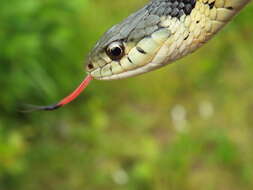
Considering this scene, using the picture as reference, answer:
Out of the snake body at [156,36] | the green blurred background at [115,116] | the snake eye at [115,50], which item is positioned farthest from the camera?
the green blurred background at [115,116]

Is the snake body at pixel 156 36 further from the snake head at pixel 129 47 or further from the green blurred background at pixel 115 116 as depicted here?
the green blurred background at pixel 115 116

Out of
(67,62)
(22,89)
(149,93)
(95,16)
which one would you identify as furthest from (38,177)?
(95,16)

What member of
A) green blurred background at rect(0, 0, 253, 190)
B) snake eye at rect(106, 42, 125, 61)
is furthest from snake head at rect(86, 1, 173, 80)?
green blurred background at rect(0, 0, 253, 190)

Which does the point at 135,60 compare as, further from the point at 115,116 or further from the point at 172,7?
the point at 115,116

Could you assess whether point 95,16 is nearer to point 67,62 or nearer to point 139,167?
point 67,62

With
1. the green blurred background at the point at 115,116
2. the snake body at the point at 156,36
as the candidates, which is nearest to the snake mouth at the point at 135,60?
the snake body at the point at 156,36

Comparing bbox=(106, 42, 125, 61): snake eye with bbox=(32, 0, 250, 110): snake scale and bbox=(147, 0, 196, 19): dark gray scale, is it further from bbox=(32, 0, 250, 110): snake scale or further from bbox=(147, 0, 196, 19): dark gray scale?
bbox=(147, 0, 196, 19): dark gray scale

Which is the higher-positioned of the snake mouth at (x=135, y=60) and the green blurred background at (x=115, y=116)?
the snake mouth at (x=135, y=60)

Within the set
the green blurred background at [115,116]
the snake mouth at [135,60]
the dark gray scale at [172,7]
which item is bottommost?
the green blurred background at [115,116]

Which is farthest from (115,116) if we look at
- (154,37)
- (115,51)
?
(154,37)
